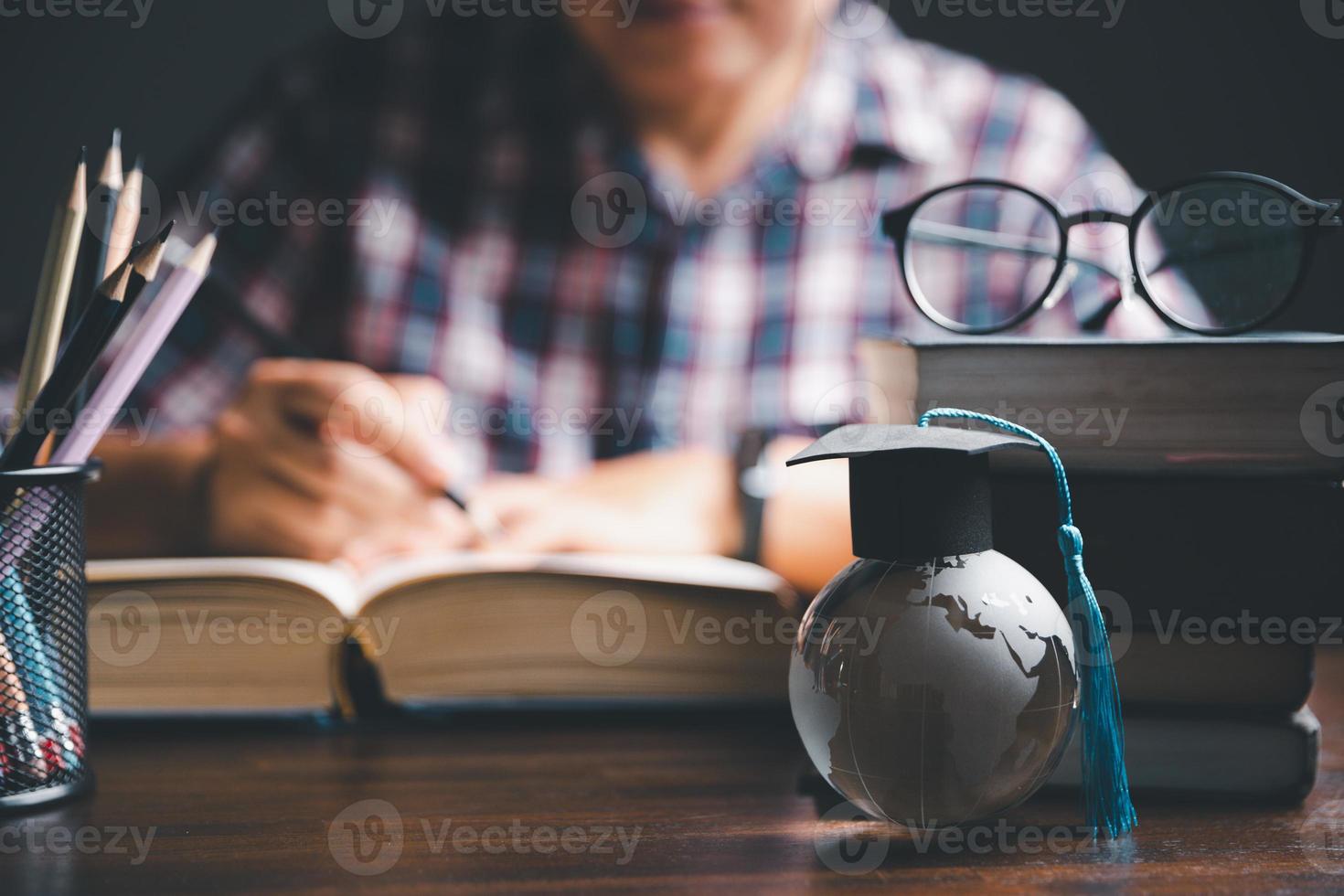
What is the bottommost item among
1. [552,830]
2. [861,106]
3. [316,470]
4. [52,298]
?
[552,830]

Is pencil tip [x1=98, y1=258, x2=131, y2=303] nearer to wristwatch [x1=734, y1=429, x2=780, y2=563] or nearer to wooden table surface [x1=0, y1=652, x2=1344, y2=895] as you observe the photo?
wooden table surface [x1=0, y1=652, x2=1344, y2=895]

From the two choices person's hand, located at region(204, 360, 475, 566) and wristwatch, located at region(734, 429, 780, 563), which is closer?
wristwatch, located at region(734, 429, 780, 563)

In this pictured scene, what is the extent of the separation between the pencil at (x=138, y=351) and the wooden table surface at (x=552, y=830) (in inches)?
5.7

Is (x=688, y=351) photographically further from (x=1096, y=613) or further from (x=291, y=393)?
(x=1096, y=613)

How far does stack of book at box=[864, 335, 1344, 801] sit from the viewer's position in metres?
0.43

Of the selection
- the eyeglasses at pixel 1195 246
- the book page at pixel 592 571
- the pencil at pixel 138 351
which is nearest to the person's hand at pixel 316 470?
the book page at pixel 592 571

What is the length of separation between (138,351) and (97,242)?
6 centimetres

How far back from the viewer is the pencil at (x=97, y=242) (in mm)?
469

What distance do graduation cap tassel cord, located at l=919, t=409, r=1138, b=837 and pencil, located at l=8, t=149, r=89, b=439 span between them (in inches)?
13.8

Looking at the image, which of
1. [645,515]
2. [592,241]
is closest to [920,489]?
[645,515]

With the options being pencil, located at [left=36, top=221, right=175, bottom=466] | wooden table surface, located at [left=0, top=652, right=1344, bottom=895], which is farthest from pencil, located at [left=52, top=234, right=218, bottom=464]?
wooden table surface, located at [left=0, top=652, right=1344, bottom=895]

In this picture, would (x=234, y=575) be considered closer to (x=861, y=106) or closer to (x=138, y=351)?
(x=138, y=351)

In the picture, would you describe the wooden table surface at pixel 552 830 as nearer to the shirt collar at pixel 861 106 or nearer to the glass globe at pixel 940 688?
the glass globe at pixel 940 688

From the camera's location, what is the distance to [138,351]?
0.46 metres
